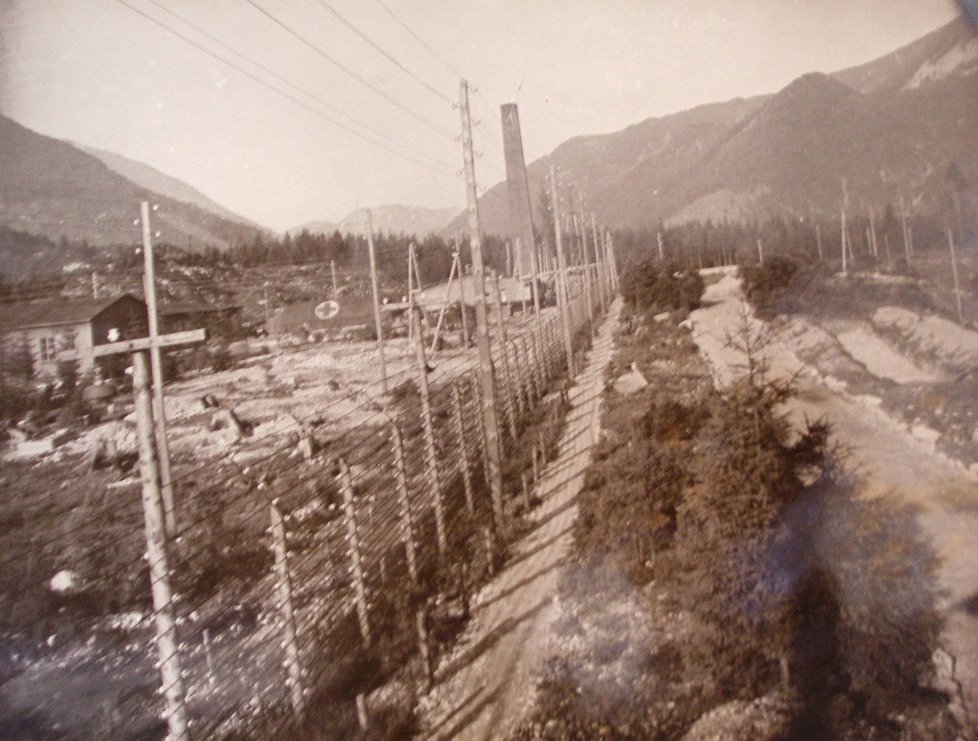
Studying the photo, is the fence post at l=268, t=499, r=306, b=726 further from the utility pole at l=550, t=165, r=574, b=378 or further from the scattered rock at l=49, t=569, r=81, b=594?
the utility pole at l=550, t=165, r=574, b=378

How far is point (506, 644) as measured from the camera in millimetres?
4680

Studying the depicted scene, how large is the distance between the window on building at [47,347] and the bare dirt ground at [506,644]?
4.71 metres

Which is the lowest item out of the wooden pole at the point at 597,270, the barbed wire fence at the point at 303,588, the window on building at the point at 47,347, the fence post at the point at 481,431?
the barbed wire fence at the point at 303,588

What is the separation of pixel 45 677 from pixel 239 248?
11.5 meters

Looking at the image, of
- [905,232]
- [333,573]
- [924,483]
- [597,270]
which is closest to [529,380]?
[924,483]

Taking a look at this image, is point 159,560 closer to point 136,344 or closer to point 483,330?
point 136,344

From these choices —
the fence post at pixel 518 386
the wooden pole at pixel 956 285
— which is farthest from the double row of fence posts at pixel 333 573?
the wooden pole at pixel 956 285

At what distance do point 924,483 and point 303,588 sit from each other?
596cm

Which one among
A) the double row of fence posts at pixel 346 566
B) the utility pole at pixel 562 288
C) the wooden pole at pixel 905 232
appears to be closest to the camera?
the double row of fence posts at pixel 346 566

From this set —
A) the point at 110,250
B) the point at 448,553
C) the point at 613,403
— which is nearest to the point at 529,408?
the point at 613,403

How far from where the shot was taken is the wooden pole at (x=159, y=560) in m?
2.89

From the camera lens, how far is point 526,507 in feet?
24.4

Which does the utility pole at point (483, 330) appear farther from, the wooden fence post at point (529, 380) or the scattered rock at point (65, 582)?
the wooden fence post at point (529, 380)

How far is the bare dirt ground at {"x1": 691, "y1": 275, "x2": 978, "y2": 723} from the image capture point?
424 centimetres
